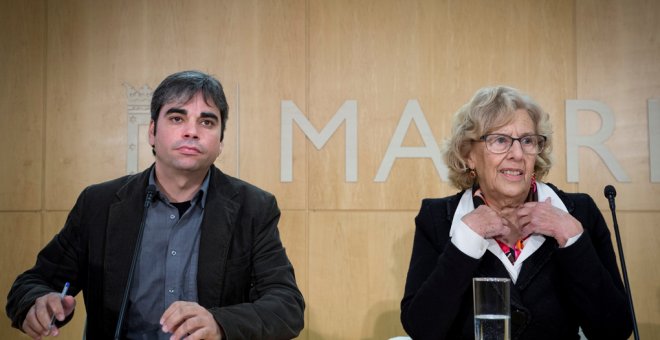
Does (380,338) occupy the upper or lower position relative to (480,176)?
lower

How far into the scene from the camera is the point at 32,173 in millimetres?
4082

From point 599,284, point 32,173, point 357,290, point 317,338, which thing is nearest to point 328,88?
point 357,290

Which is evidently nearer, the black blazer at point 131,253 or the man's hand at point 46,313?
the man's hand at point 46,313

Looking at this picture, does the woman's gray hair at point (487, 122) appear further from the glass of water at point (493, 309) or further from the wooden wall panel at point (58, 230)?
the wooden wall panel at point (58, 230)

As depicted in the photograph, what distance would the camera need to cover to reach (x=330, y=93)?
4.05 metres

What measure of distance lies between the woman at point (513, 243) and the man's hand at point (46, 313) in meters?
1.14

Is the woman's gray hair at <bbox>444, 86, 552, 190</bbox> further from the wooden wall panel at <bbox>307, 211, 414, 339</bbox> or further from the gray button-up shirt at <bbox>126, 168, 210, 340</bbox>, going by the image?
the wooden wall panel at <bbox>307, 211, 414, 339</bbox>

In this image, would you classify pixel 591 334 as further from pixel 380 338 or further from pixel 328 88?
pixel 328 88

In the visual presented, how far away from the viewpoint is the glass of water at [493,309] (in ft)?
5.71

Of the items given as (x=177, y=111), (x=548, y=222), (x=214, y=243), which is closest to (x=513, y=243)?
(x=548, y=222)

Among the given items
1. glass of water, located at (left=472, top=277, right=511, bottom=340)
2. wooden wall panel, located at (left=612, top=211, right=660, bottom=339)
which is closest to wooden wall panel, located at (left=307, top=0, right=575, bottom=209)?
wooden wall panel, located at (left=612, top=211, right=660, bottom=339)

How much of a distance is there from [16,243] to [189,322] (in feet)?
8.76

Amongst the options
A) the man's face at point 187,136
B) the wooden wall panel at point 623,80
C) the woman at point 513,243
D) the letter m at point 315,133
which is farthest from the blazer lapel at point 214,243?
the wooden wall panel at point 623,80

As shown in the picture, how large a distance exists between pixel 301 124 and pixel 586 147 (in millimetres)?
1692
